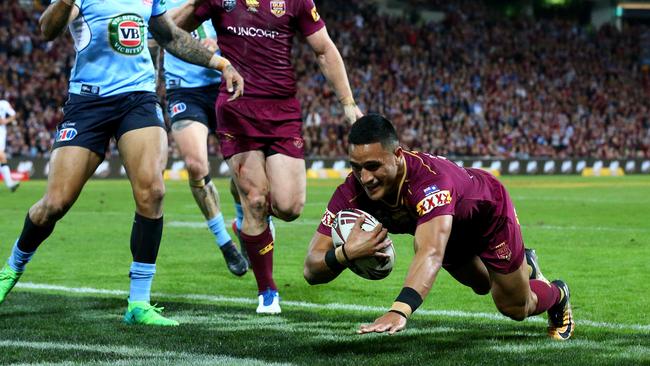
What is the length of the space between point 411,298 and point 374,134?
0.77 meters

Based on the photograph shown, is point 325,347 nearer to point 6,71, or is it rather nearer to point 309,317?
point 309,317

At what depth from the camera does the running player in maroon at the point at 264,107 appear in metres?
7.33

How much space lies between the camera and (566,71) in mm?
44719

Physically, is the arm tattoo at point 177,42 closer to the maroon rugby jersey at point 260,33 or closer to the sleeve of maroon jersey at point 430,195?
the maroon rugby jersey at point 260,33

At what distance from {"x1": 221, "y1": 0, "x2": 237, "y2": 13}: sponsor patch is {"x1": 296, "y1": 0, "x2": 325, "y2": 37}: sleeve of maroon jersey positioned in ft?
1.44

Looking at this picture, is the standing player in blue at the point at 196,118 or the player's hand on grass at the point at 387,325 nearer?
the player's hand on grass at the point at 387,325

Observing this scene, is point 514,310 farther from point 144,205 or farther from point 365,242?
point 144,205

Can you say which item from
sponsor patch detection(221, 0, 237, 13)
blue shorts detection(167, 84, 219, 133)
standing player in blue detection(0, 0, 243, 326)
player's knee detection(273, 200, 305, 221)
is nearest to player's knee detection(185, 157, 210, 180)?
blue shorts detection(167, 84, 219, 133)

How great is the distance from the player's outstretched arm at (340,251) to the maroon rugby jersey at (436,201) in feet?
0.34

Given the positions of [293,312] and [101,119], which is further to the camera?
[293,312]

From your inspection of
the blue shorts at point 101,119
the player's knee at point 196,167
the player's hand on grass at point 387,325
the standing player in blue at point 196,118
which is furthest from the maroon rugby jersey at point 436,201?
the player's knee at point 196,167

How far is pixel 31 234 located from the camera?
669 cm

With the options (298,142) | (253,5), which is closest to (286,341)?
(298,142)

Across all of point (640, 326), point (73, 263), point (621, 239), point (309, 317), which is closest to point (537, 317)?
→ point (640, 326)
